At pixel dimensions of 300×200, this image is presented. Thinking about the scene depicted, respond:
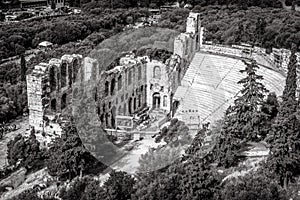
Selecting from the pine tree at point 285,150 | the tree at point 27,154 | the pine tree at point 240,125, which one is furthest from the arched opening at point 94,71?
the pine tree at point 285,150

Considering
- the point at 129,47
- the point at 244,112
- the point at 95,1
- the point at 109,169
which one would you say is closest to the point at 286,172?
the point at 244,112

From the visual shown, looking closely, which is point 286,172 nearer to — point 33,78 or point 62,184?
point 62,184

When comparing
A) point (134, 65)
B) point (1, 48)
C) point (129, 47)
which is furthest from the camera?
point (1, 48)

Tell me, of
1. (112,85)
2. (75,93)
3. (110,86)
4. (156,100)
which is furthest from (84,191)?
(156,100)

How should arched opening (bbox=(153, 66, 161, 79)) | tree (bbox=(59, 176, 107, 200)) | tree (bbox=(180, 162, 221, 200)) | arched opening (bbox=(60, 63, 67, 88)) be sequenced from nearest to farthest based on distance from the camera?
1. tree (bbox=(180, 162, 221, 200))
2. tree (bbox=(59, 176, 107, 200))
3. arched opening (bbox=(60, 63, 67, 88))
4. arched opening (bbox=(153, 66, 161, 79))

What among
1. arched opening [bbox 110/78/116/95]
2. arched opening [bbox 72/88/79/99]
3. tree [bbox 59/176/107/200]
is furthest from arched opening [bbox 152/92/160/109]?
tree [bbox 59/176/107/200]

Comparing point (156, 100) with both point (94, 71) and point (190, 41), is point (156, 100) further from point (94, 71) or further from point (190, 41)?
point (190, 41)

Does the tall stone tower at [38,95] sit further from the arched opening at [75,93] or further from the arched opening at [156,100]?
the arched opening at [156,100]

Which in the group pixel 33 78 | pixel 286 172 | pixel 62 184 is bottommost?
pixel 62 184

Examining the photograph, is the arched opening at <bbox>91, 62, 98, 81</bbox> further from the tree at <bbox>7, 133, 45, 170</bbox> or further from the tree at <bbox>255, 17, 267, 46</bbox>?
the tree at <bbox>255, 17, 267, 46</bbox>
